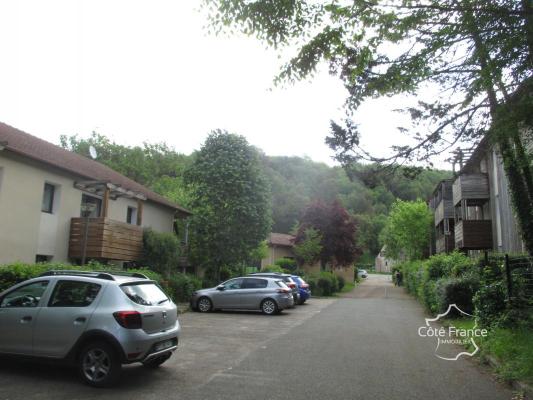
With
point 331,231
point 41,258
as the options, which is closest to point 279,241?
point 331,231

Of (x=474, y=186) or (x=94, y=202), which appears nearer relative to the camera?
(x=94, y=202)

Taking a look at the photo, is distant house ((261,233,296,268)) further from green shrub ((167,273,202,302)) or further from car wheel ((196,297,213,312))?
car wheel ((196,297,213,312))

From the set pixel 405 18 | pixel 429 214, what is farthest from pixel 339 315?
pixel 429 214

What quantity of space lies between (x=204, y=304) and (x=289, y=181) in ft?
172

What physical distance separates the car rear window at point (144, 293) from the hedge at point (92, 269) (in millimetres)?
5263

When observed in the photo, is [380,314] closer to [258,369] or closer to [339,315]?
[339,315]

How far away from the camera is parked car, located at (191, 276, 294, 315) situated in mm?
17844

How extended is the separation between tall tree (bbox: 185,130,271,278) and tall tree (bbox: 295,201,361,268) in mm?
14237

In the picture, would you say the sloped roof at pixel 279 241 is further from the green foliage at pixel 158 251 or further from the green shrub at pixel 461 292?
the green shrub at pixel 461 292

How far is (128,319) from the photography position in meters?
6.67

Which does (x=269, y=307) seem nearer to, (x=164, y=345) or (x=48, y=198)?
(x=48, y=198)

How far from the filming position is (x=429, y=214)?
4609 centimetres

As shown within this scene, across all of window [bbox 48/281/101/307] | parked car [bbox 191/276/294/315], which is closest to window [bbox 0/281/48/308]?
window [bbox 48/281/101/307]

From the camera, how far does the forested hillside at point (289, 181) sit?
2673 cm
